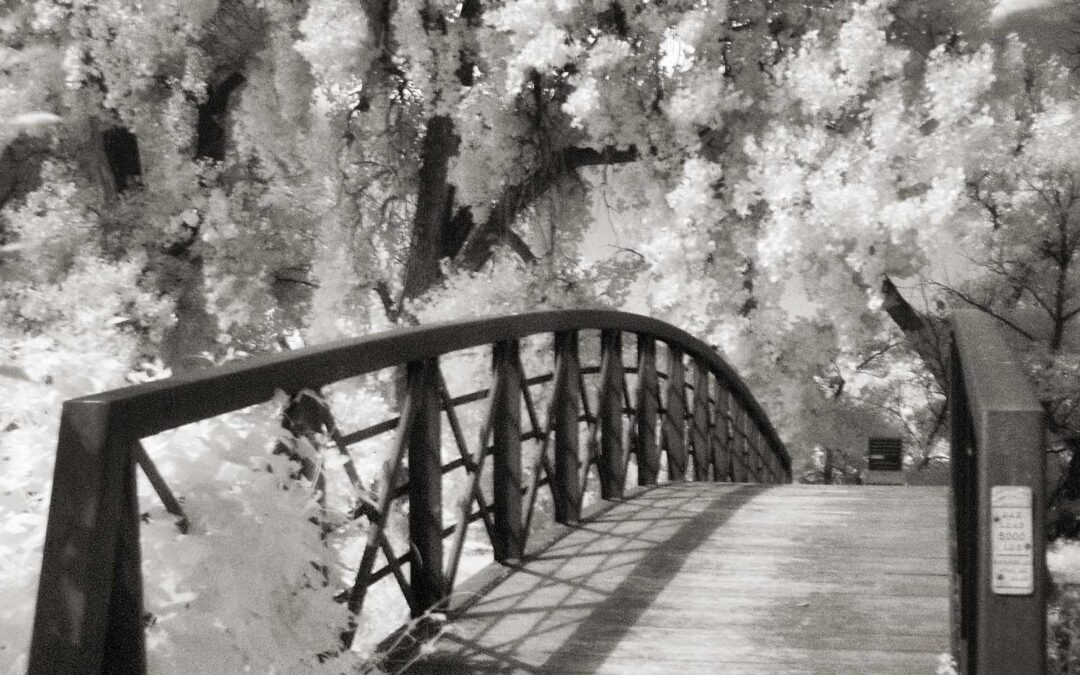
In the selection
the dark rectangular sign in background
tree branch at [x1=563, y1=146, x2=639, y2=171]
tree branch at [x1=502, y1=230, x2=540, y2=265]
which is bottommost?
the dark rectangular sign in background

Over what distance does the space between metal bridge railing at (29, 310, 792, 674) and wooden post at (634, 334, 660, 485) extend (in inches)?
0.4

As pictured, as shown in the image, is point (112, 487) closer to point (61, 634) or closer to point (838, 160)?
point (61, 634)

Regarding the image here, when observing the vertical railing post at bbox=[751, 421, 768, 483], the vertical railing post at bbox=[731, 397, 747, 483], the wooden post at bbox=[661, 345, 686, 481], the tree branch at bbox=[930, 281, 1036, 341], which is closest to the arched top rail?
the wooden post at bbox=[661, 345, 686, 481]

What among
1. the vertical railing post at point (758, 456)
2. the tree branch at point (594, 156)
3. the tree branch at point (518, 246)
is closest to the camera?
the vertical railing post at point (758, 456)

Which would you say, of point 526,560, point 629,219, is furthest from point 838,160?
point 526,560

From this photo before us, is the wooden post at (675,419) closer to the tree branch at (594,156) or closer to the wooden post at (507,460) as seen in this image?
the wooden post at (507,460)

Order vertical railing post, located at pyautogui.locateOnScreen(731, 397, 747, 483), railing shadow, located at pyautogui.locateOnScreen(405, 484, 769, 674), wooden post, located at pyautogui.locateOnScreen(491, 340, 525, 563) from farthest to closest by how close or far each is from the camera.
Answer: vertical railing post, located at pyautogui.locateOnScreen(731, 397, 747, 483) < wooden post, located at pyautogui.locateOnScreen(491, 340, 525, 563) < railing shadow, located at pyautogui.locateOnScreen(405, 484, 769, 674)

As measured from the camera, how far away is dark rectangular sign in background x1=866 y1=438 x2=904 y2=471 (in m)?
21.3

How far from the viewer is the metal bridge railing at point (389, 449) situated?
230 centimetres

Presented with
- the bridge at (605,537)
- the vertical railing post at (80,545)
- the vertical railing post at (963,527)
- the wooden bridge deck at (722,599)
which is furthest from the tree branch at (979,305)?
the vertical railing post at (80,545)

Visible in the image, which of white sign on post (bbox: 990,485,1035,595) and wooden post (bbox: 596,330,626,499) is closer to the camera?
white sign on post (bbox: 990,485,1035,595)

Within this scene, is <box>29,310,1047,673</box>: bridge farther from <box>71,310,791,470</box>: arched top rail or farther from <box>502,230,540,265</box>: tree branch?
<box>502,230,540,265</box>: tree branch

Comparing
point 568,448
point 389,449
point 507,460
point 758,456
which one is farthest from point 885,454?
point 389,449

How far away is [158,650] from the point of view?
267 centimetres
